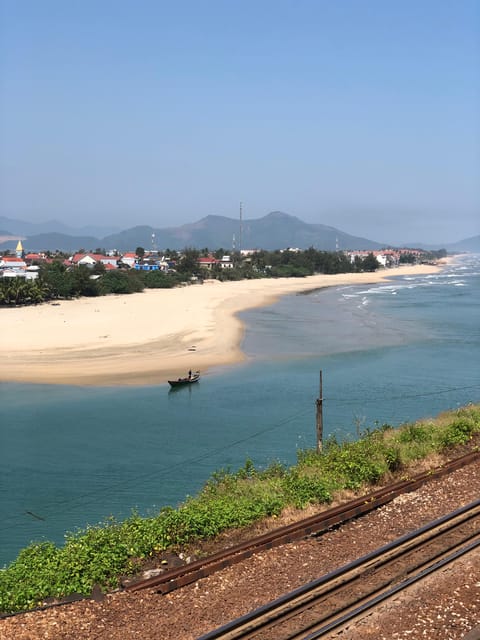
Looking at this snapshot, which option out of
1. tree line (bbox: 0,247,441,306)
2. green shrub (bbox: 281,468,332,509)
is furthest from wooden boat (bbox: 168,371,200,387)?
tree line (bbox: 0,247,441,306)

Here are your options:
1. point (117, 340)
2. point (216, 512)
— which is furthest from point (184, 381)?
point (216, 512)

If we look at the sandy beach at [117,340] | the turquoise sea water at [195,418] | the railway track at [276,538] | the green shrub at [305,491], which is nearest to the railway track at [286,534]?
the railway track at [276,538]

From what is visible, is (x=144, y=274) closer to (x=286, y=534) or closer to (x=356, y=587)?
(x=286, y=534)

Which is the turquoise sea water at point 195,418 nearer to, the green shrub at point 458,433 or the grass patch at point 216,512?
the green shrub at point 458,433

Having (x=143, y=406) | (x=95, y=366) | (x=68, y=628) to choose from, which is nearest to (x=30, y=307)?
(x=95, y=366)

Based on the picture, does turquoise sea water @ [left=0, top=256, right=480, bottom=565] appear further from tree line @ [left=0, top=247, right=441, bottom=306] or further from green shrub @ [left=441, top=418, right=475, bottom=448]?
tree line @ [left=0, top=247, right=441, bottom=306]

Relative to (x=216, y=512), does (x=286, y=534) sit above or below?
below

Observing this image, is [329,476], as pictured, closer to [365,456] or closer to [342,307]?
[365,456]
